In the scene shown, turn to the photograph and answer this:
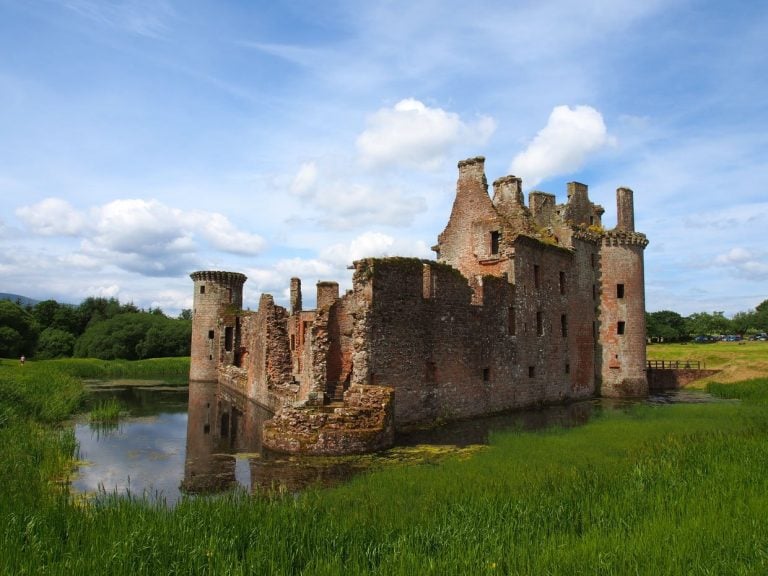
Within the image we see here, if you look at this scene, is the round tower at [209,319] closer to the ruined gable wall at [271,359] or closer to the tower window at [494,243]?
the ruined gable wall at [271,359]

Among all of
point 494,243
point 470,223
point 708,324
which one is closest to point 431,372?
point 494,243

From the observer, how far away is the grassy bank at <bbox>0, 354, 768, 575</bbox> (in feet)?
19.5

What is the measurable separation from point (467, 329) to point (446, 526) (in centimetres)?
1441

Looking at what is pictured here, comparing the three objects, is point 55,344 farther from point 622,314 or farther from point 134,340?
point 622,314

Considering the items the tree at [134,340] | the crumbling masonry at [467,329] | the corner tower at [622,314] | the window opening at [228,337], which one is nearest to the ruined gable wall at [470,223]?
the crumbling masonry at [467,329]

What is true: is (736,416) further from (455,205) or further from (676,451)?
(455,205)

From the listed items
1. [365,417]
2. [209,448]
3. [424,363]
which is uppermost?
[424,363]

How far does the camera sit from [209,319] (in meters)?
41.9

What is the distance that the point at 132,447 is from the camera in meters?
16.5

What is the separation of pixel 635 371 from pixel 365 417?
66.7ft

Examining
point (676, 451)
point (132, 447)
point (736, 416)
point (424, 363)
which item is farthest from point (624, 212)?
point (132, 447)

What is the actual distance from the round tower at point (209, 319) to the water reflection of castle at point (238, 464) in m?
18.4

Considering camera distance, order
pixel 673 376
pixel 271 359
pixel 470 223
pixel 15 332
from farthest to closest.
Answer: pixel 15 332, pixel 673 376, pixel 271 359, pixel 470 223

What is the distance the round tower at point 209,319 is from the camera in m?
41.8
